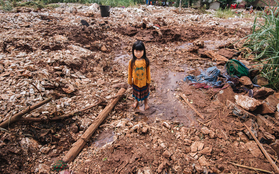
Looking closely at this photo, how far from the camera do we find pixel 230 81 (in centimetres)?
343

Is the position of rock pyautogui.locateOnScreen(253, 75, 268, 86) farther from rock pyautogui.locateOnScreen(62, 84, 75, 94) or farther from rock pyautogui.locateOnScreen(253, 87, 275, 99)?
rock pyautogui.locateOnScreen(62, 84, 75, 94)

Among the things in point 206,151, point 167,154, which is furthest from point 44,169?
point 206,151

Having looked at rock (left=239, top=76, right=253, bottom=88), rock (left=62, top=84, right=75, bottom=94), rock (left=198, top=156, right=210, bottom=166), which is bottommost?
rock (left=198, top=156, right=210, bottom=166)

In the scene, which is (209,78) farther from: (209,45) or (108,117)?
(209,45)

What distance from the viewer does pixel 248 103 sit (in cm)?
261

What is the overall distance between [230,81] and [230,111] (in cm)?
105

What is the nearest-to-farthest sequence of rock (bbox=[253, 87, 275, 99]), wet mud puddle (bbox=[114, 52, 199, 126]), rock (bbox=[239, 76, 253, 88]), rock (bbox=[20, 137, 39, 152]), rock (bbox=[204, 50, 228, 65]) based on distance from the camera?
rock (bbox=[20, 137, 39, 152])
rock (bbox=[253, 87, 275, 99])
wet mud puddle (bbox=[114, 52, 199, 126])
rock (bbox=[239, 76, 253, 88])
rock (bbox=[204, 50, 228, 65])

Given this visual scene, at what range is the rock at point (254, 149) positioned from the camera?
2118 mm

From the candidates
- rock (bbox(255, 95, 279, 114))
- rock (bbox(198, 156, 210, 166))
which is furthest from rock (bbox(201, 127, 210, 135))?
rock (bbox(255, 95, 279, 114))

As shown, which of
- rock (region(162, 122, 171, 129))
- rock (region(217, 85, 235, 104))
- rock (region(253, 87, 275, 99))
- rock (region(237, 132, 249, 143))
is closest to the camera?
rock (region(237, 132, 249, 143))

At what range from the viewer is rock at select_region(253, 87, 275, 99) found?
2771 mm

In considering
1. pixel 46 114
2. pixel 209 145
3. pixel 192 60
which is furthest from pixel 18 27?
pixel 209 145

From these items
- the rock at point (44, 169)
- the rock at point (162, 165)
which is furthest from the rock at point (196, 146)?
the rock at point (44, 169)

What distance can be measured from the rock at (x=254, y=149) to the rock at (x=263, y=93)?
3.78ft
